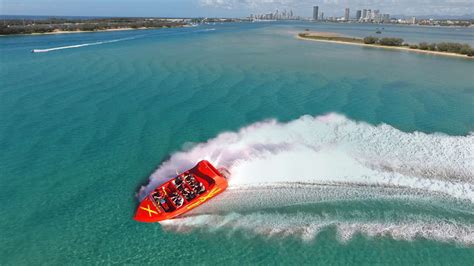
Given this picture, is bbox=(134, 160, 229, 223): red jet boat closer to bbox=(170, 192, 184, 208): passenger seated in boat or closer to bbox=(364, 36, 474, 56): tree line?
bbox=(170, 192, 184, 208): passenger seated in boat

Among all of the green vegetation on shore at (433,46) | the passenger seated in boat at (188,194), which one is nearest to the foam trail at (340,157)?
the passenger seated in boat at (188,194)

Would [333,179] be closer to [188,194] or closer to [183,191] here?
[188,194]

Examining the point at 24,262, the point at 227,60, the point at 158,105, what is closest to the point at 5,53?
the point at 227,60

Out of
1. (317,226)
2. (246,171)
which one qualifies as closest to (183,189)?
(246,171)

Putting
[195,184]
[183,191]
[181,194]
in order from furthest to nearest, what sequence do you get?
[195,184] < [183,191] < [181,194]

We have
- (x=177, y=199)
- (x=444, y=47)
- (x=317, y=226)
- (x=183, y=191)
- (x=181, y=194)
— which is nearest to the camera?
(x=317, y=226)

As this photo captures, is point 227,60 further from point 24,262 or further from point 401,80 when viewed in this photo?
point 24,262
